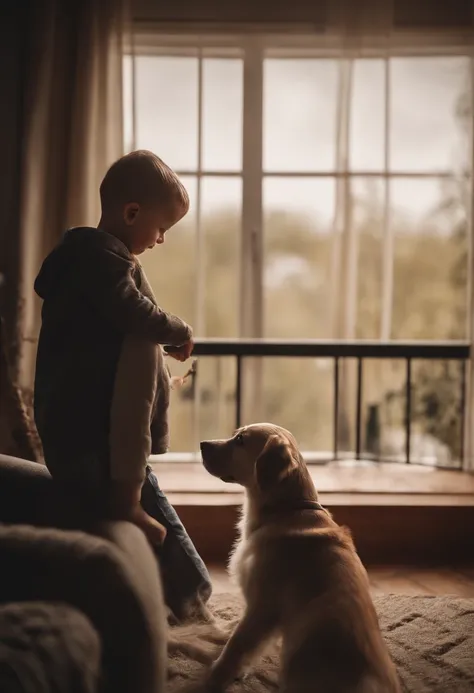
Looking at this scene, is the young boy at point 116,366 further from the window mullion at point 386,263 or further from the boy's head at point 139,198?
the window mullion at point 386,263

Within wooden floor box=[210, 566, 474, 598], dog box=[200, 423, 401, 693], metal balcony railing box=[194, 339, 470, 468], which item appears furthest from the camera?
metal balcony railing box=[194, 339, 470, 468]

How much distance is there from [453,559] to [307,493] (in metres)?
1.28

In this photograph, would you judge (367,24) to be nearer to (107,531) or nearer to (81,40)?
(81,40)

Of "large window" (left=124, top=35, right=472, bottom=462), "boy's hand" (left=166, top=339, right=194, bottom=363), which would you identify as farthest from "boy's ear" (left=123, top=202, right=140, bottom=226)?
"large window" (left=124, top=35, right=472, bottom=462)

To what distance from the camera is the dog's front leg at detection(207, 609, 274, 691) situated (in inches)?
40.8

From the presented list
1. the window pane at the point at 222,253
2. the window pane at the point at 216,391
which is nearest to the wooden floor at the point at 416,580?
the window pane at the point at 216,391

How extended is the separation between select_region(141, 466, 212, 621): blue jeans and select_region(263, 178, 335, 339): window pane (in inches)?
78.7

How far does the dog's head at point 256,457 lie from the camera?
1101 mm

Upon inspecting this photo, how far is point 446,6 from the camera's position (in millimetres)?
2814

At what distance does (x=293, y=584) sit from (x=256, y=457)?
0.20 metres

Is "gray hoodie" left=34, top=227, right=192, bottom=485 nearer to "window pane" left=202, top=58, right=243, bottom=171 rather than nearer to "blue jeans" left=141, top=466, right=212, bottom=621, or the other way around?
"blue jeans" left=141, top=466, right=212, bottom=621

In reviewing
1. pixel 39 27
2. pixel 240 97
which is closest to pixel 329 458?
pixel 240 97

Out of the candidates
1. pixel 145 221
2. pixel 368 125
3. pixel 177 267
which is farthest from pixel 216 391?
pixel 145 221

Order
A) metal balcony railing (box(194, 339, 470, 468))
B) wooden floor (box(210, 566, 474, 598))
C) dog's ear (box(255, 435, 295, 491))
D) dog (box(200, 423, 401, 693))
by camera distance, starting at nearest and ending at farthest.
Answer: dog (box(200, 423, 401, 693)) → dog's ear (box(255, 435, 295, 491)) → wooden floor (box(210, 566, 474, 598)) → metal balcony railing (box(194, 339, 470, 468))
